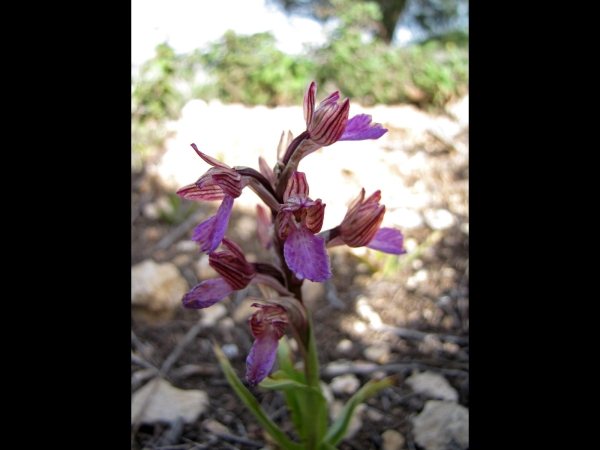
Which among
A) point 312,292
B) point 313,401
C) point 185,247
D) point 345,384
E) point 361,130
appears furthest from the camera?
point 185,247

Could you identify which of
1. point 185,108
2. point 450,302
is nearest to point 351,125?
point 450,302

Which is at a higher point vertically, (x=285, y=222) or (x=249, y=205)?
(x=249, y=205)

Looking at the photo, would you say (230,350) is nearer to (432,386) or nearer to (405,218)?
(432,386)

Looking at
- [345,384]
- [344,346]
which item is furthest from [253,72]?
[345,384]

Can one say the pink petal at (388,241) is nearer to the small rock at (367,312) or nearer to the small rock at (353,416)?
the small rock at (353,416)

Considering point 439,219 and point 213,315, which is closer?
point 213,315
